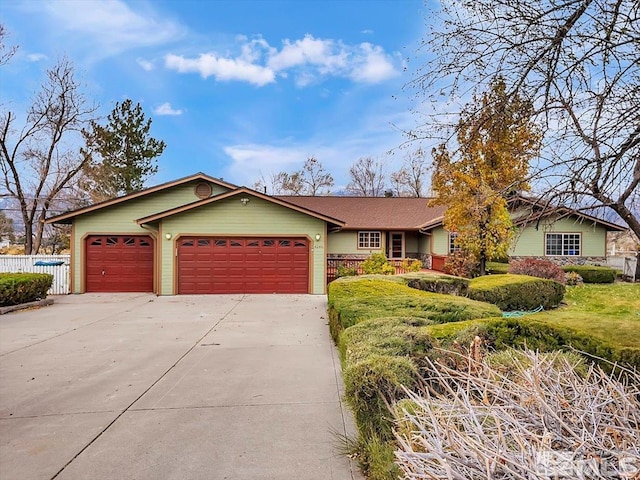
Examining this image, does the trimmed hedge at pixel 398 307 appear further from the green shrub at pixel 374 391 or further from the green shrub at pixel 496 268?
the green shrub at pixel 496 268

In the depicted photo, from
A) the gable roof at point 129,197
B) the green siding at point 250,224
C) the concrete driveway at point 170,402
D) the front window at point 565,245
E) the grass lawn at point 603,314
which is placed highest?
the gable roof at point 129,197

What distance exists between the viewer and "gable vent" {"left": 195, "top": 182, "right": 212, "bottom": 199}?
17.1 metres

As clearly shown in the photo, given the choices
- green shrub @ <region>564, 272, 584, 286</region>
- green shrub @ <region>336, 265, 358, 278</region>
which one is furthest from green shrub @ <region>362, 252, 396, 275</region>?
green shrub @ <region>564, 272, 584, 286</region>

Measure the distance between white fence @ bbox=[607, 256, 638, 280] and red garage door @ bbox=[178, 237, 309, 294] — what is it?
16091 millimetres

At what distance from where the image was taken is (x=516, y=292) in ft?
34.7

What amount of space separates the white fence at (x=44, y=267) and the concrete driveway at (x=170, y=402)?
691cm

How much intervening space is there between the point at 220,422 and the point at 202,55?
14.9 m

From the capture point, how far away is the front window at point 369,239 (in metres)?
23.4

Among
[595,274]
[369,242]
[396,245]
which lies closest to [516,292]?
[595,274]

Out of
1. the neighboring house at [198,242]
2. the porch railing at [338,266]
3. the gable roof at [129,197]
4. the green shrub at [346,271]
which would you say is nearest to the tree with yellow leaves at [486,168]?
the neighboring house at [198,242]

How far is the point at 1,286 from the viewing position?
1118 centimetres

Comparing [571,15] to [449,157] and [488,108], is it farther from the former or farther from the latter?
[449,157]

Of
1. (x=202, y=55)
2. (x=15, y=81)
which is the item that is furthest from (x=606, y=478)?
(x=15, y=81)

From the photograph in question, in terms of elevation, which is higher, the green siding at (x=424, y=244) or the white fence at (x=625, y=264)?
the green siding at (x=424, y=244)
